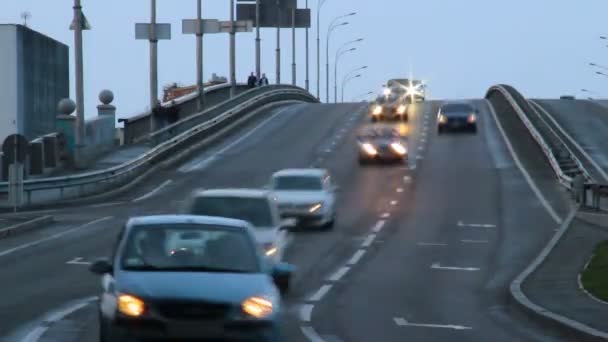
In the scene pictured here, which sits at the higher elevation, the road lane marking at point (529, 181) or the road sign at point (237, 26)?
the road sign at point (237, 26)

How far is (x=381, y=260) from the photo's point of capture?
95.4 feet

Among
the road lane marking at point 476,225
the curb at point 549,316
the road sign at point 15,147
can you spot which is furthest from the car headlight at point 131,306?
the road lane marking at point 476,225

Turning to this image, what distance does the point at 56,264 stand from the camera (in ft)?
85.5

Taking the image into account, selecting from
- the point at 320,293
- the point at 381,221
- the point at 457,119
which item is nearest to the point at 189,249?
the point at 320,293

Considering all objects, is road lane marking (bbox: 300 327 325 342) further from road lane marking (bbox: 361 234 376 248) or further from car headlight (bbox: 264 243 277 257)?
road lane marking (bbox: 361 234 376 248)

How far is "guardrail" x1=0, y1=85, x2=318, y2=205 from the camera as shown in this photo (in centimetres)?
4153

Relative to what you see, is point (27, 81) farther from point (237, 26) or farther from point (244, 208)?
point (244, 208)

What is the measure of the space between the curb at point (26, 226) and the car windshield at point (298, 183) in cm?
578

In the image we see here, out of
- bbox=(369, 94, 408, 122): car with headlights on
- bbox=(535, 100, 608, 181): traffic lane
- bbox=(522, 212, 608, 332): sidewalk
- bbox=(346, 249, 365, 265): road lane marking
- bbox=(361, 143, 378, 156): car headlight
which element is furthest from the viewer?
bbox=(369, 94, 408, 122): car with headlights on

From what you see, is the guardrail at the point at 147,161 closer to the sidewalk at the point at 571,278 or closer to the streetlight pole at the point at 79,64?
the streetlight pole at the point at 79,64

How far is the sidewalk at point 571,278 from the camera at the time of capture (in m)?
19.2

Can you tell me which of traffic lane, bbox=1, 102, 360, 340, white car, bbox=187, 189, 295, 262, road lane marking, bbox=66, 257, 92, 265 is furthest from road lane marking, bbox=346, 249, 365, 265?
road lane marking, bbox=66, 257, 92, 265

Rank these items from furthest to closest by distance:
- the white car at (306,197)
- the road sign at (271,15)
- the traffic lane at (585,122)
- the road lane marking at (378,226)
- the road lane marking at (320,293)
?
the road sign at (271,15) → the traffic lane at (585,122) → the road lane marking at (378,226) → the white car at (306,197) → the road lane marking at (320,293)

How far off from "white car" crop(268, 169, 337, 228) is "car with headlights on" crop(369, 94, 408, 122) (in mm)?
38613
